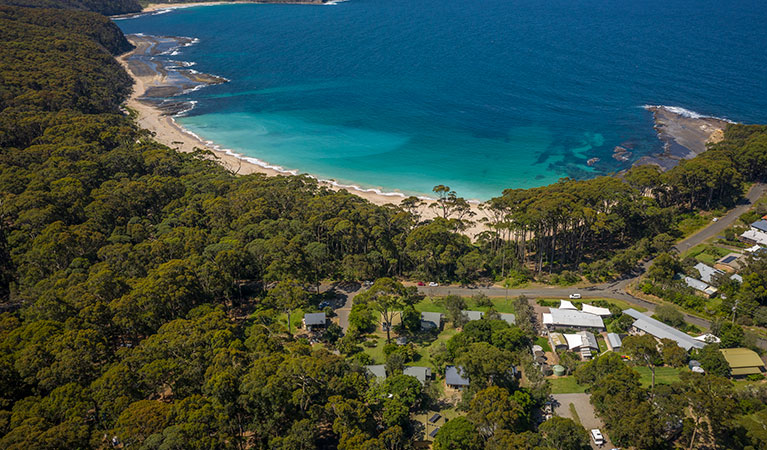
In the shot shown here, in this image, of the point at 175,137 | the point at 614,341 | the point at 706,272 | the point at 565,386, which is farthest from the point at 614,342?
the point at 175,137

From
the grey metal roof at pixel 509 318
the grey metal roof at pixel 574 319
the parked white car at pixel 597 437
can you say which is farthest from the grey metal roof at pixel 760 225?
the parked white car at pixel 597 437

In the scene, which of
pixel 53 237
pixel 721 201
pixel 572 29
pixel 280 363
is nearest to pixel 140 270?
pixel 53 237

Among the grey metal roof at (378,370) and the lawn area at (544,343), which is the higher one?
the grey metal roof at (378,370)

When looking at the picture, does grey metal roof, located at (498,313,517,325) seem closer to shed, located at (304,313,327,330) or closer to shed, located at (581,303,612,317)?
shed, located at (581,303,612,317)

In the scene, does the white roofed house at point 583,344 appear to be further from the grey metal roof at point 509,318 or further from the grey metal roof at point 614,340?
the grey metal roof at point 509,318

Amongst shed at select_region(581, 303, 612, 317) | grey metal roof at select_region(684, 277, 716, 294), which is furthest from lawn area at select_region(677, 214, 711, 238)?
shed at select_region(581, 303, 612, 317)

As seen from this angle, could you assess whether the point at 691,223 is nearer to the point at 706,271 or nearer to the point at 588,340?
the point at 706,271
